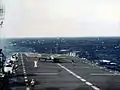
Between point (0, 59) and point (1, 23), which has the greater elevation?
point (1, 23)

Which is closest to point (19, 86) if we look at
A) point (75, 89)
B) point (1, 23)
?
point (75, 89)

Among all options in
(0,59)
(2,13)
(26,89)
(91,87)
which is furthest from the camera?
(0,59)

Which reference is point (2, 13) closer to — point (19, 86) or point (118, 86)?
point (19, 86)

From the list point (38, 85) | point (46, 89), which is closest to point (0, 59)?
point (38, 85)

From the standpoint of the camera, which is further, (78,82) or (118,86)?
(78,82)

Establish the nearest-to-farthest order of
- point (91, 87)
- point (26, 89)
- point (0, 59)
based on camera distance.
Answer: point (26, 89), point (91, 87), point (0, 59)

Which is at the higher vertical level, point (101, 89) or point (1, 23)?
point (1, 23)

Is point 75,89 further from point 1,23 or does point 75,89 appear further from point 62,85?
point 1,23

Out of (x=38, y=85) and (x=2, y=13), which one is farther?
(x=2, y=13)

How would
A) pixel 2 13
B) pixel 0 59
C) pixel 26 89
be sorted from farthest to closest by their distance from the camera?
pixel 0 59 < pixel 2 13 < pixel 26 89
